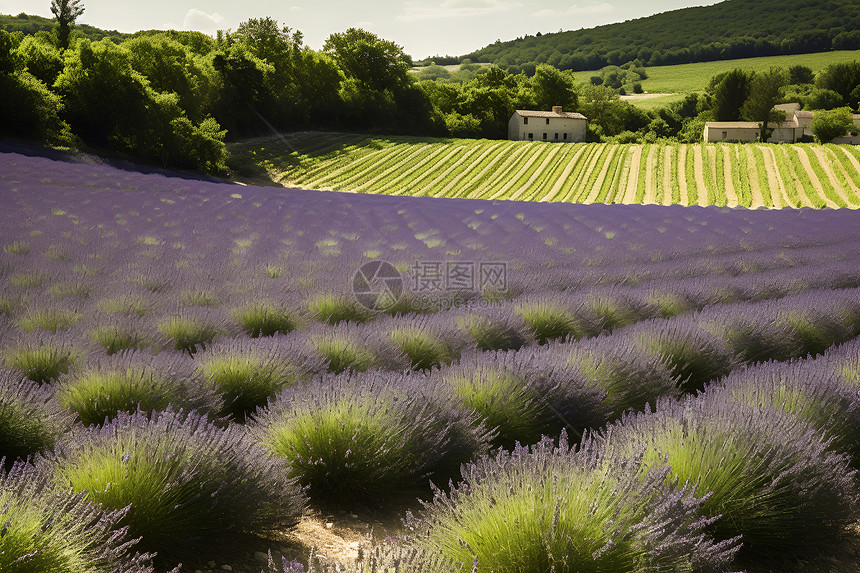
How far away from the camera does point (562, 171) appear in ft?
112

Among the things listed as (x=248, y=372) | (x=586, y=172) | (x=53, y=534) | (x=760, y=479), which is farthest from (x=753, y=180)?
(x=53, y=534)

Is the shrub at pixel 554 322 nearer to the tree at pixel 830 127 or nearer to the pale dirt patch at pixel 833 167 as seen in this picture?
the pale dirt patch at pixel 833 167

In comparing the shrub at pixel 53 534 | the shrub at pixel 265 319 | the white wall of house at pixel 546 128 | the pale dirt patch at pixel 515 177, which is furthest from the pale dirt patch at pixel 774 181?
the shrub at pixel 53 534

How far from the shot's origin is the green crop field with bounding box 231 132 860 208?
27.8 metres

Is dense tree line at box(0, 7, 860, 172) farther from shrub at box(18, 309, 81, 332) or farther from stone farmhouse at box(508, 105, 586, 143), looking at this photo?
shrub at box(18, 309, 81, 332)

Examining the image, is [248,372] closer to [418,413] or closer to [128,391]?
[128,391]

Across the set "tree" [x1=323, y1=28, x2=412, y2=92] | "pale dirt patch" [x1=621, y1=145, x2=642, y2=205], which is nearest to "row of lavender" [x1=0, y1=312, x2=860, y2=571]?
"pale dirt patch" [x1=621, y1=145, x2=642, y2=205]

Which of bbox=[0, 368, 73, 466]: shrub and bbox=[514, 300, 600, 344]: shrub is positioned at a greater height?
bbox=[0, 368, 73, 466]: shrub

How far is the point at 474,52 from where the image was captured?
5162 inches

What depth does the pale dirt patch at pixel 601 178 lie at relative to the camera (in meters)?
28.7

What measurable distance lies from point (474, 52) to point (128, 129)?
119 meters

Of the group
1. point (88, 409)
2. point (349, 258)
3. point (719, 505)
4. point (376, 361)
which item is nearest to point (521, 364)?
point (376, 361)

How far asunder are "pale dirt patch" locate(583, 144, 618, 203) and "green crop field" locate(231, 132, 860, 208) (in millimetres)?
53

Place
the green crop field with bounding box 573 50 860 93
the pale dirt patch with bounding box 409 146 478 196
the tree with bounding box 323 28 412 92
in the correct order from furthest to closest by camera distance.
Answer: the green crop field with bounding box 573 50 860 93 < the tree with bounding box 323 28 412 92 < the pale dirt patch with bounding box 409 146 478 196
